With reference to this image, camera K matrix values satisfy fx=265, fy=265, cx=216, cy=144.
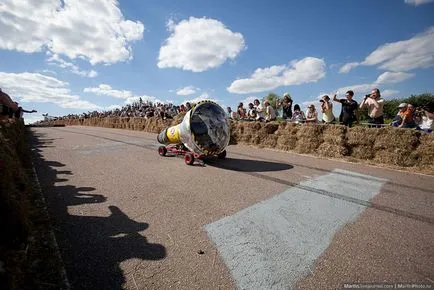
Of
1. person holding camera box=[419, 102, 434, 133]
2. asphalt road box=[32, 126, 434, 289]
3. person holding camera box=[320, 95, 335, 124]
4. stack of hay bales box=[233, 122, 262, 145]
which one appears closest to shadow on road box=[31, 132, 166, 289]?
asphalt road box=[32, 126, 434, 289]

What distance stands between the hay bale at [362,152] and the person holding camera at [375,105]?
1075 mm

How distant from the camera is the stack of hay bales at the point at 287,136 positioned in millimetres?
13453

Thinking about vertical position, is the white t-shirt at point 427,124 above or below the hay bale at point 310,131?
above

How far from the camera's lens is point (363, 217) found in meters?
5.15

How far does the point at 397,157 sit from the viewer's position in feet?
32.1

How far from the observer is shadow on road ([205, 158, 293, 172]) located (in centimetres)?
910

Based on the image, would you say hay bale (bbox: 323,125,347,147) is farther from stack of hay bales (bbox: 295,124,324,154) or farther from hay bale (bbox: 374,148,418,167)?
hay bale (bbox: 374,148,418,167)

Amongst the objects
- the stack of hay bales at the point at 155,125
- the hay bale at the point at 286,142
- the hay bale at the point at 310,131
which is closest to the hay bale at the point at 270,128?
the hay bale at the point at 286,142

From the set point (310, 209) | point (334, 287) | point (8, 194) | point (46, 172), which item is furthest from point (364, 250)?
point (46, 172)

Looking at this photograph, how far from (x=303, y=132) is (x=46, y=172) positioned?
35.6 feet

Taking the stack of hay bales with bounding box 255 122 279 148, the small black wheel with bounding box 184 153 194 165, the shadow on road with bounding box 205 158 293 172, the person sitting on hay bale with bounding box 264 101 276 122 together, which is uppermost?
the person sitting on hay bale with bounding box 264 101 276 122

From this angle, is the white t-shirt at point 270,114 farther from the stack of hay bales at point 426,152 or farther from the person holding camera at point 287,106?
the stack of hay bales at point 426,152

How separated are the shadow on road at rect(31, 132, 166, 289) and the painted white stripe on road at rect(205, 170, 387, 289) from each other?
1.18m

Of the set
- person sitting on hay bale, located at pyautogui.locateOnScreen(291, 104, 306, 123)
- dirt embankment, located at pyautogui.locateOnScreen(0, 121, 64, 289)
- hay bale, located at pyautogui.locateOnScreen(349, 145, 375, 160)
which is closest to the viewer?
dirt embankment, located at pyautogui.locateOnScreen(0, 121, 64, 289)
